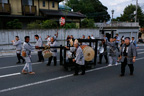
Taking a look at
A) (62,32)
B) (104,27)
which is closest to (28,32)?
(62,32)

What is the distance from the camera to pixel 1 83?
5.48 m

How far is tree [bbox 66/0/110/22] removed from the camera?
49.5 m

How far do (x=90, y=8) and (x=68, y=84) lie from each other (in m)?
48.3

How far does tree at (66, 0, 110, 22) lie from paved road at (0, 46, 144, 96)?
41.8 metres

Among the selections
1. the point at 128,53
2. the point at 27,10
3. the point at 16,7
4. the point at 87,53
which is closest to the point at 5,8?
the point at 16,7

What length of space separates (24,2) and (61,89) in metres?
19.5

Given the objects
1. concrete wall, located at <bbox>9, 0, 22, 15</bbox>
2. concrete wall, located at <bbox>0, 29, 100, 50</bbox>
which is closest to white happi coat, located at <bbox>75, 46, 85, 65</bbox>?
concrete wall, located at <bbox>0, 29, 100, 50</bbox>

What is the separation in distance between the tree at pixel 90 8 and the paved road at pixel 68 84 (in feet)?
137

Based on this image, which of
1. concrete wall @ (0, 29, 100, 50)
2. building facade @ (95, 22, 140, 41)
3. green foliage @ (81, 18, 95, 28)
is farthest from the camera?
green foliage @ (81, 18, 95, 28)

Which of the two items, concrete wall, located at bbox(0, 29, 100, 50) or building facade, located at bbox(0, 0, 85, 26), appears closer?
concrete wall, located at bbox(0, 29, 100, 50)

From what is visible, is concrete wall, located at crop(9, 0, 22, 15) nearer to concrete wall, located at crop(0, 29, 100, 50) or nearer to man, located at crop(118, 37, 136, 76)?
concrete wall, located at crop(0, 29, 100, 50)

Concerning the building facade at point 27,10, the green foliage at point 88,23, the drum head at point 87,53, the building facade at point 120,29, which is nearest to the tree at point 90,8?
the green foliage at point 88,23

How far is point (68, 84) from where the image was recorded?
17.7 feet

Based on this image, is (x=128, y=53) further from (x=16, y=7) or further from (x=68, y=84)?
(x=16, y=7)
